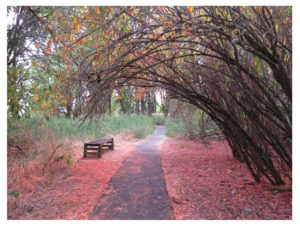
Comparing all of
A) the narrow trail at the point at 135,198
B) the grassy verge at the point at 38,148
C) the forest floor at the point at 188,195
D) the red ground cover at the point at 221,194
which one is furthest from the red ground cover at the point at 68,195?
the red ground cover at the point at 221,194

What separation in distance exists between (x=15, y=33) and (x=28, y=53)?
0.71 metres

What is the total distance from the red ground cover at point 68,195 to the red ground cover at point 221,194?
1394mm

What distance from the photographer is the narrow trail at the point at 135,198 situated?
297 centimetres

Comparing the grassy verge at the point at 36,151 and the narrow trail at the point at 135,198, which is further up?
the grassy verge at the point at 36,151

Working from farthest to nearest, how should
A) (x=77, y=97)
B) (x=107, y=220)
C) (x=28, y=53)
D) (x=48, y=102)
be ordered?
(x=28, y=53) → (x=48, y=102) → (x=77, y=97) → (x=107, y=220)

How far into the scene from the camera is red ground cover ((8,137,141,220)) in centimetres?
306

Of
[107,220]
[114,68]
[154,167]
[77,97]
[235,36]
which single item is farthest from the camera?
[154,167]

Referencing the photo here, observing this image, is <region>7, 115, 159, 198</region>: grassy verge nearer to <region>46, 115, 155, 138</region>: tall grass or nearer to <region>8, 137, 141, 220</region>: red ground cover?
<region>46, 115, 155, 138</region>: tall grass

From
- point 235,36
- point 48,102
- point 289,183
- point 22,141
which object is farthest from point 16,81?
point 289,183

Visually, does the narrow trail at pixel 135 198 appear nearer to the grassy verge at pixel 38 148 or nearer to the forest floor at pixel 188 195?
the forest floor at pixel 188 195

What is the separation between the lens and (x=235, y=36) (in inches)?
101

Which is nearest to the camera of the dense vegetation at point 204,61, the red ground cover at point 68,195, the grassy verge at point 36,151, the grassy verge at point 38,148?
the dense vegetation at point 204,61

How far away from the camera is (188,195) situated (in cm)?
368

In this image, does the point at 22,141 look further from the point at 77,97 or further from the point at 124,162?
the point at 77,97
